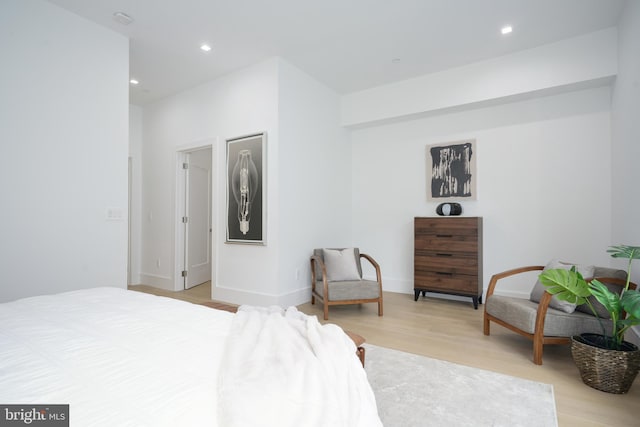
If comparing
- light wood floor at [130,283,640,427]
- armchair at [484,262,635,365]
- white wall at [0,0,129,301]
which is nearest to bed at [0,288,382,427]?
light wood floor at [130,283,640,427]

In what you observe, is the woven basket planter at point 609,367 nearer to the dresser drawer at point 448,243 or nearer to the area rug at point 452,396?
the area rug at point 452,396

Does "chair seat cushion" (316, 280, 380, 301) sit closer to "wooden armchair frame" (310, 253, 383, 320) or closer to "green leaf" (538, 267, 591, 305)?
"wooden armchair frame" (310, 253, 383, 320)

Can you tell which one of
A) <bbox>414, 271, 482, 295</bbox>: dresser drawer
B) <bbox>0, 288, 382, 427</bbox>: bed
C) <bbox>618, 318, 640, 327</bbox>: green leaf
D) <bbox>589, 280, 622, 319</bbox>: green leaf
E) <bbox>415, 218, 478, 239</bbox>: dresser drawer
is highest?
<bbox>415, 218, 478, 239</bbox>: dresser drawer

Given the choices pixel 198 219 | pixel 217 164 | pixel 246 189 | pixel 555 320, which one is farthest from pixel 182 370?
pixel 198 219

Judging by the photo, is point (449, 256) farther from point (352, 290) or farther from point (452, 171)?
point (352, 290)

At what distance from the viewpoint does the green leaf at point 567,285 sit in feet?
7.31

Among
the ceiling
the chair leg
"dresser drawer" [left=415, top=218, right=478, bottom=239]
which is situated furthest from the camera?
"dresser drawer" [left=415, top=218, right=478, bottom=239]

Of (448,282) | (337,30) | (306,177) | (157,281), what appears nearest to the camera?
(337,30)

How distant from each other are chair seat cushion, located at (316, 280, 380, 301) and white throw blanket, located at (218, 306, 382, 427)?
2311 millimetres

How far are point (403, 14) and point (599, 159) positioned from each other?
2.84 m

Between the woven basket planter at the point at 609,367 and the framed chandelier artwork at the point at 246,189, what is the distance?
10.4 ft

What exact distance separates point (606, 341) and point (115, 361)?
2.93 meters

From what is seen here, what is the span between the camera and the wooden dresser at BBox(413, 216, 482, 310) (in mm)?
3980

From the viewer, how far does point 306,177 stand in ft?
14.3
